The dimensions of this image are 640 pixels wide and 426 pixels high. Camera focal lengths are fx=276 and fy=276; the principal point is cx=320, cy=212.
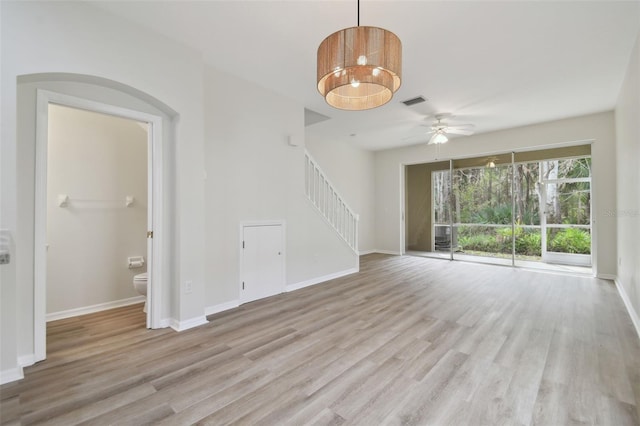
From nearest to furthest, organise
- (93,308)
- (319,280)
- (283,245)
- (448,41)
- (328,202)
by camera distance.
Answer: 1. (448,41)
2. (93,308)
3. (283,245)
4. (319,280)
5. (328,202)

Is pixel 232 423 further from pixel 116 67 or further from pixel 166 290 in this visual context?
pixel 116 67

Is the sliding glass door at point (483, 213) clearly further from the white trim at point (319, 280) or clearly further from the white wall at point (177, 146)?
the white wall at point (177, 146)

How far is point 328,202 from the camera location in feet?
17.3

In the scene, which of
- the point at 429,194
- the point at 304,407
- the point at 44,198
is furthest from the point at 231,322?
the point at 429,194

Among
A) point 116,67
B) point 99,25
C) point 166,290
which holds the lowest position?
point 166,290

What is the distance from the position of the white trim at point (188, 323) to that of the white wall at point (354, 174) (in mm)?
4585

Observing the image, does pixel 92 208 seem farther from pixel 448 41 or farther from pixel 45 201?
pixel 448 41

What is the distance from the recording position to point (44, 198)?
2.37 metres

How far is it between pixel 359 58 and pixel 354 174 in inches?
239

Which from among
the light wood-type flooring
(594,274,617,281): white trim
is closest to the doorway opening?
(594,274,617,281): white trim

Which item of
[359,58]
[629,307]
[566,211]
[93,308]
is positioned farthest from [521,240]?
[93,308]

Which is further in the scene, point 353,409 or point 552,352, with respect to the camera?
point 552,352

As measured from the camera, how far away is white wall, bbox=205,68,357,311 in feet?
11.4

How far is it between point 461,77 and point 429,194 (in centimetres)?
447
